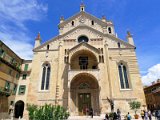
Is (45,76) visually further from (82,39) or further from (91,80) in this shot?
(82,39)

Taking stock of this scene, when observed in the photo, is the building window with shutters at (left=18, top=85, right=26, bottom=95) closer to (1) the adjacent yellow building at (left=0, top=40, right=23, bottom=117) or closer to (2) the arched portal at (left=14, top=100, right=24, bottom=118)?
(1) the adjacent yellow building at (left=0, top=40, right=23, bottom=117)

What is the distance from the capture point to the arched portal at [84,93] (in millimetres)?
23688

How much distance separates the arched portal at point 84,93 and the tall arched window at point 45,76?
15.1 feet

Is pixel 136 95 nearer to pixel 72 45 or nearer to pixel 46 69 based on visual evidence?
pixel 72 45

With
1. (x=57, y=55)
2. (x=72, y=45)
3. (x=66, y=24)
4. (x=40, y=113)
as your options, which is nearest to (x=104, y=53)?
(x=72, y=45)

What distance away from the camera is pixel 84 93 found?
25016 mm

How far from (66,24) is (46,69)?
11.2m

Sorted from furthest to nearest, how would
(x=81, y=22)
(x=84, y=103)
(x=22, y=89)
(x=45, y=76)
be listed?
(x=81, y=22)
(x=22, y=89)
(x=45, y=76)
(x=84, y=103)

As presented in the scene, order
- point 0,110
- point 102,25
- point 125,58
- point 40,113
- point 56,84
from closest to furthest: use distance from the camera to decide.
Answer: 1. point 40,113
2. point 0,110
3. point 56,84
4. point 125,58
5. point 102,25

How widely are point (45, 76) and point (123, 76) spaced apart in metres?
14.3

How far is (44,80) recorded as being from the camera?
25766mm

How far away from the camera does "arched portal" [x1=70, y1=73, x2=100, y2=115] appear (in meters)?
23.7

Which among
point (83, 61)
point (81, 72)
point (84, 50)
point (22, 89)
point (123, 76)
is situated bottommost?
point (22, 89)

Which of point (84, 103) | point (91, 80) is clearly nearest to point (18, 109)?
point (84, 103)
